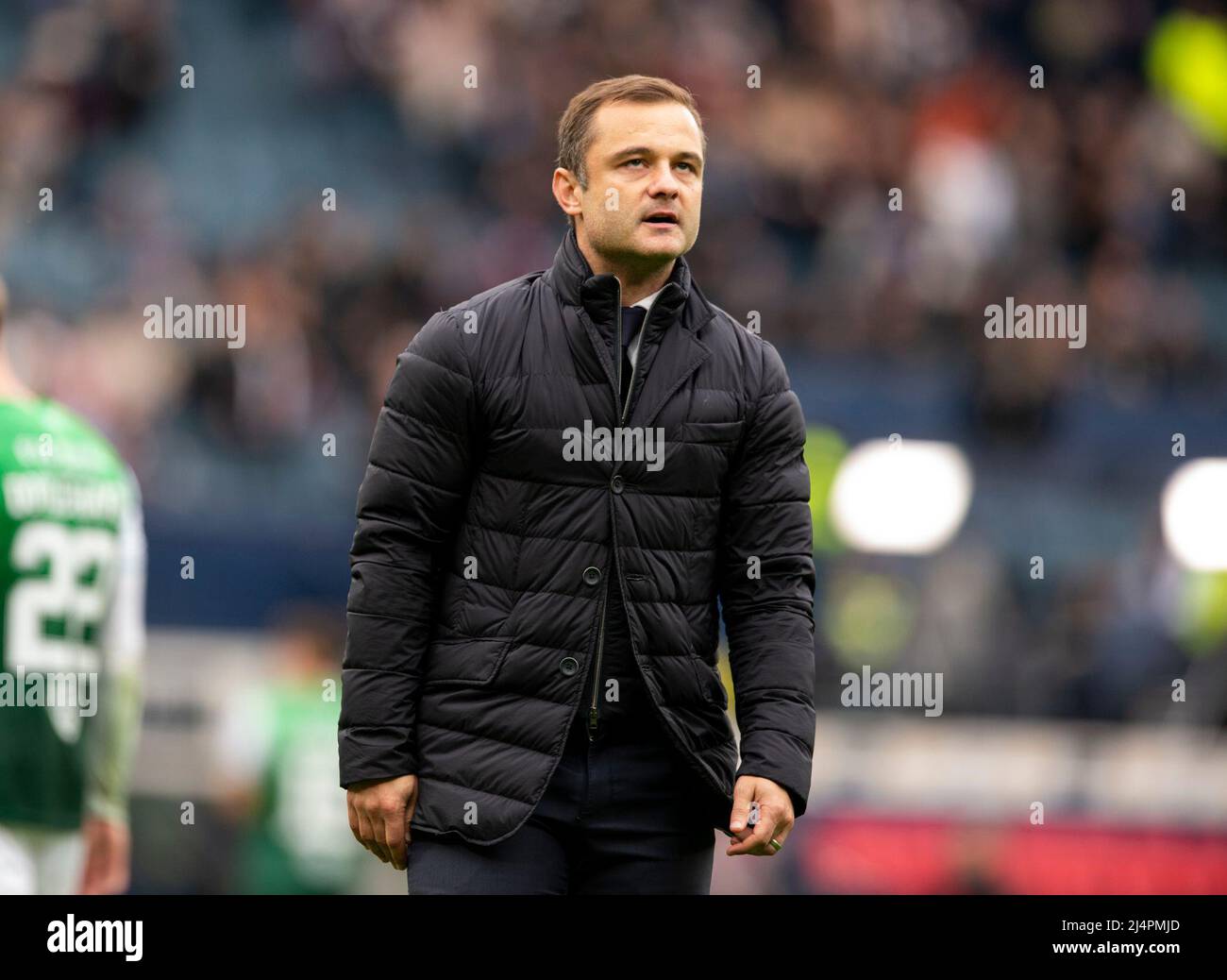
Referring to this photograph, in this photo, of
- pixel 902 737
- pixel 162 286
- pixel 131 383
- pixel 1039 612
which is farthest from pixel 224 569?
pixel 1039 612

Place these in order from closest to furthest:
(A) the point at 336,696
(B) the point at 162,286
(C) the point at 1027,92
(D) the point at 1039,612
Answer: (A) the point at 336,696 → (D) the point at 1039,612 → (B) the point at 162,286 → (C) the point at 1027,92

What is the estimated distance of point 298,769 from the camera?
26.0 ft

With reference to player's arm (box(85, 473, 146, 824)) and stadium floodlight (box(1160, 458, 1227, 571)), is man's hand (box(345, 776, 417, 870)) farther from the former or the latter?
stadium floodlight (box(1160, 458, 1227, 571))

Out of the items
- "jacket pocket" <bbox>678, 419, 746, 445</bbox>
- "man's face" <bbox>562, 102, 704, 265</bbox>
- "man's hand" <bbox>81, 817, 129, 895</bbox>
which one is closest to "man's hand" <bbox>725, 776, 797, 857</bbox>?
"jacket pocket" <bbox>678, 419, 746, 445</bbox>

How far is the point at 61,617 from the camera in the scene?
4.92 metres

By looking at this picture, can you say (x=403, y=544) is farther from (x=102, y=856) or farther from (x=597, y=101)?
(x=102, y=856)

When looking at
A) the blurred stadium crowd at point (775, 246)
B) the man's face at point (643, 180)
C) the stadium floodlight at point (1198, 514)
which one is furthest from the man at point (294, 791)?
the man's face at point (643, 180)

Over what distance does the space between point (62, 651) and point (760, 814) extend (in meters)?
2.27

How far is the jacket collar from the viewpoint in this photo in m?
3.43

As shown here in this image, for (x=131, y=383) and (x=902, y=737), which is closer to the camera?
(x=902, y=737)

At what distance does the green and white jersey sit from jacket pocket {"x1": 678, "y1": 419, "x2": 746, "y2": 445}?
2.03m

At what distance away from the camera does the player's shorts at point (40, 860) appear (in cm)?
478
